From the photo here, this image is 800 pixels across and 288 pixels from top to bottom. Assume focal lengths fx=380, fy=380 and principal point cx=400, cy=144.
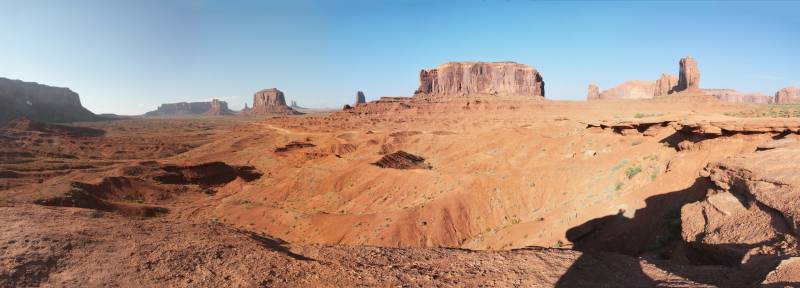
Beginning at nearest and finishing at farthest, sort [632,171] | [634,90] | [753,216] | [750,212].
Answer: [753,216], [750,212], [632,171], [634,90]

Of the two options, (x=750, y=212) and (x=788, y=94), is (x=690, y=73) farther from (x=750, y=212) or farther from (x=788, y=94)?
(x=750, y=212)

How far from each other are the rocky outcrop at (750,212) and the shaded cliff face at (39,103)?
12199 cm

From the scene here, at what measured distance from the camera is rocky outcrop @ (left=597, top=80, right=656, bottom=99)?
431ft

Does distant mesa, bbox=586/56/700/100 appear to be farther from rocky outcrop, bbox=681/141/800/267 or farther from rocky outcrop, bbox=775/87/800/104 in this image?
rocky outcrop, bbox=681/141/800/267

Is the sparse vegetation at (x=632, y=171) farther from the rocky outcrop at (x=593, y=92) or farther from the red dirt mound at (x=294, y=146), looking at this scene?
the rocky outcrop at (x=593, y=92)

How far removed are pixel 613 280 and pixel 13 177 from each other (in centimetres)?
4887

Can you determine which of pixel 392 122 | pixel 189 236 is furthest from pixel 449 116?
pixel 189 236

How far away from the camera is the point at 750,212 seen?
22.9 feet

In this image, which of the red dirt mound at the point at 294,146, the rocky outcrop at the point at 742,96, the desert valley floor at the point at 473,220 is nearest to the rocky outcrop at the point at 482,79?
the red dirt mound at the point at 294,146

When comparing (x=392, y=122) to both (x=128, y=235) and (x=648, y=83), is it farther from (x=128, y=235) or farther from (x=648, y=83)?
(x=648, y=83)

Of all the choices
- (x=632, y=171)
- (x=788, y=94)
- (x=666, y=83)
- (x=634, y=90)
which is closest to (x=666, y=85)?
(x=666, y=83)

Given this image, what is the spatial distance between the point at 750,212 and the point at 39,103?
15489 centimetres

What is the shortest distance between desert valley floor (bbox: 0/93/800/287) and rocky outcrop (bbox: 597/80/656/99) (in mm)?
121349

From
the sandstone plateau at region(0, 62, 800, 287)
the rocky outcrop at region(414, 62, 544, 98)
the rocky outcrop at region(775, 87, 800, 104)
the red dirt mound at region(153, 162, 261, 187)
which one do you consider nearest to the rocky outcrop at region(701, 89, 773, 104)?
the rocky outcrop at region(775, 87, 800, 104)
